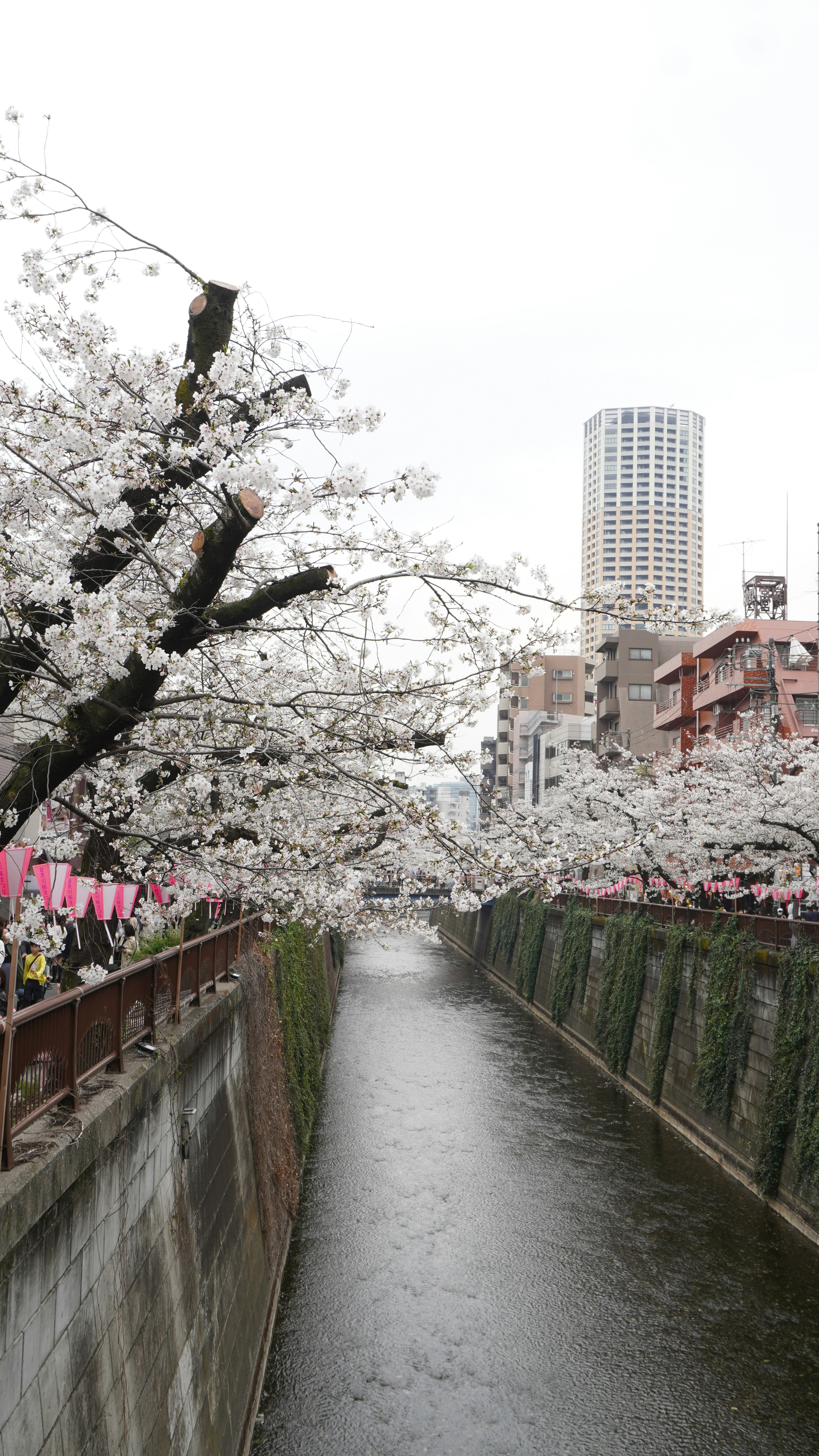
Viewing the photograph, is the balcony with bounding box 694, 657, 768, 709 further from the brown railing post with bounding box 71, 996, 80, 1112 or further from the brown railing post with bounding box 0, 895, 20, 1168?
the brown railing post with bounding box 0, 895, 20, 1168

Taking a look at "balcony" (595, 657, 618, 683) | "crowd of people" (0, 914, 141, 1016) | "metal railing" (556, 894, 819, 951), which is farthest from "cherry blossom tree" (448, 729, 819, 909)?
"balcony" (595, 657, 618, 683)

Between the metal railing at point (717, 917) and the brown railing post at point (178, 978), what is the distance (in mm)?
11218

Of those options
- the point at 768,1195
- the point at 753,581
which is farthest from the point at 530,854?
the point at 753,581

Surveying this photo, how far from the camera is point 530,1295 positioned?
13969 millimetres

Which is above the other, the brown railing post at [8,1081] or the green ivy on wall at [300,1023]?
the brown railing post at [8,1081]

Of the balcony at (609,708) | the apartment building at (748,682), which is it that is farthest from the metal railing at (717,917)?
the balcony at (609,708)

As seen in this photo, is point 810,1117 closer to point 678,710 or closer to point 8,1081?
point 8,1081

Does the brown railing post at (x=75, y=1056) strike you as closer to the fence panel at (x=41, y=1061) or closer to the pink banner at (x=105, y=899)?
the fence panel at (x=41, y=1061)

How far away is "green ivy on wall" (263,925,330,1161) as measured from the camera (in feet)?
60.7

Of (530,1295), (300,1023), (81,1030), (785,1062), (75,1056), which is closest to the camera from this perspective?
(75,1056)

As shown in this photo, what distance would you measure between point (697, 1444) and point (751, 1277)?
14.1 feet

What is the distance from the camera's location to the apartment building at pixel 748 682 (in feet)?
130

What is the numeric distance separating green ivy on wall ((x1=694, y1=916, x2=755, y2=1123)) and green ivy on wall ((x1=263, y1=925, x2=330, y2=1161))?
26.5 ft

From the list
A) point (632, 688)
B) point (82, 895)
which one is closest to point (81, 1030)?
point (82, 895)
